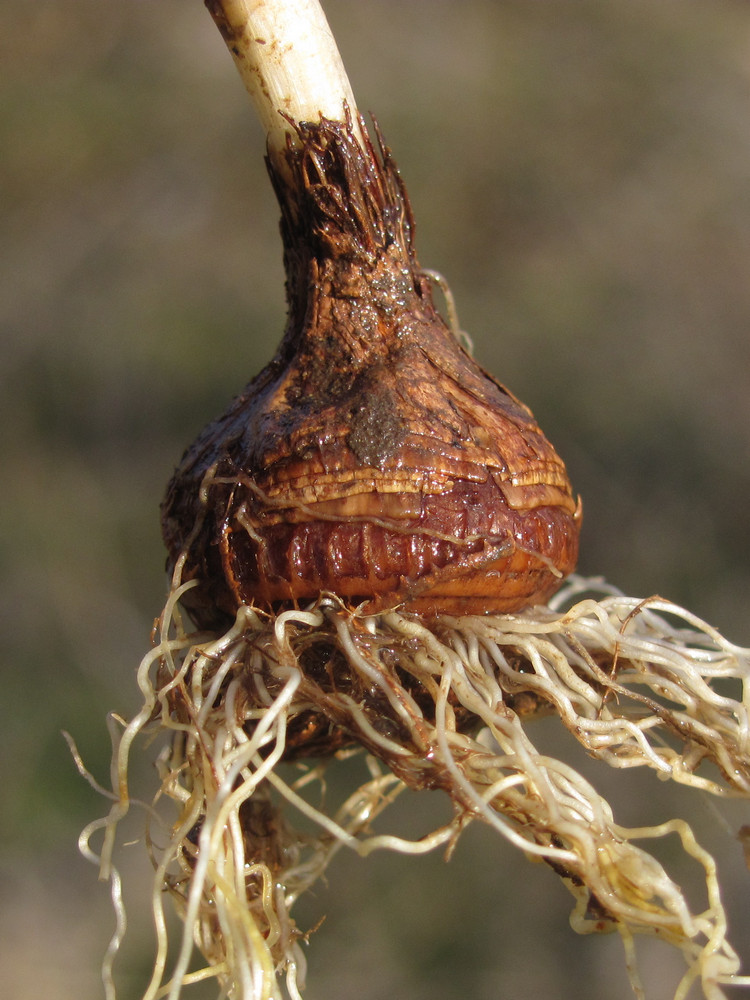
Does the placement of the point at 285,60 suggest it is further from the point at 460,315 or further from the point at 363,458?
the point at 460,315

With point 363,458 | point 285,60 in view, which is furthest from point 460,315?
point 363,458

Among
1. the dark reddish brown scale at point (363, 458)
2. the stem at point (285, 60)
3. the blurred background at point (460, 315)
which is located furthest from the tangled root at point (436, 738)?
the blurred background at point (460, 315)

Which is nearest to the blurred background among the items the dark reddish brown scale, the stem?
the dark reddish brown scale

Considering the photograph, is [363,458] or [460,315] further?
[460,315]

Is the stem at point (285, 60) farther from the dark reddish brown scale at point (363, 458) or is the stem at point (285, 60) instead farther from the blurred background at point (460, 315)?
the blurred background at point (460, 315)

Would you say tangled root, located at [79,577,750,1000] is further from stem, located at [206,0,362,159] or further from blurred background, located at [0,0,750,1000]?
blurred background, located at [0,0,750,1000]
